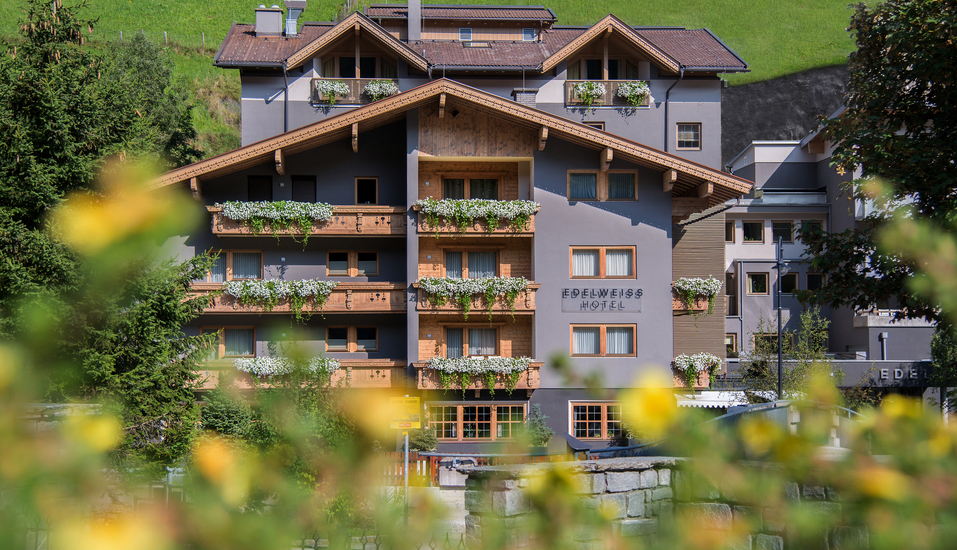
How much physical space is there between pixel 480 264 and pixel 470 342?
9.52 ft

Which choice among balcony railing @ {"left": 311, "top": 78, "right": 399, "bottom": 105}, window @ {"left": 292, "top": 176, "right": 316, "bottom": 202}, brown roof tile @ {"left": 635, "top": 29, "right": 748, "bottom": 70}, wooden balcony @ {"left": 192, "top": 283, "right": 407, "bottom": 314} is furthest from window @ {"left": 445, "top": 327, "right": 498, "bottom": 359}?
brown roof tile @ {"left": 635, "top": 29, "right": 748, "bottom": 70}

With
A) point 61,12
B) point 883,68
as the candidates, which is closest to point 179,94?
point 61,12

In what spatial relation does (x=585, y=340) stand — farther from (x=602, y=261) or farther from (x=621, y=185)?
(x=621, y=185)

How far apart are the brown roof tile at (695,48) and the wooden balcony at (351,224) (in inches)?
544

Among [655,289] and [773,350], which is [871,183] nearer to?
[655,289]

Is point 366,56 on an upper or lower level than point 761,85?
lower

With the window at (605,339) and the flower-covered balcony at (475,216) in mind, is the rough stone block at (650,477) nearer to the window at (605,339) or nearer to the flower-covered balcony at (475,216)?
the flower-covered balcony at (475,216)

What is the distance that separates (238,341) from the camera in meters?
27.1

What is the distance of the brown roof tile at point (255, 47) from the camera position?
3089cm

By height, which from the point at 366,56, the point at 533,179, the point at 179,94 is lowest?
the point at 533,179

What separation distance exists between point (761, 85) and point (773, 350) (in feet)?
218

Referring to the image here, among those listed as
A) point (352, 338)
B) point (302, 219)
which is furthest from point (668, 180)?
point (302, 219)

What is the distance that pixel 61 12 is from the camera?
2017 centimetres

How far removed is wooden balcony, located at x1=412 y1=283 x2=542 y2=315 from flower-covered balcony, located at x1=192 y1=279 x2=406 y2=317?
0.72 m
